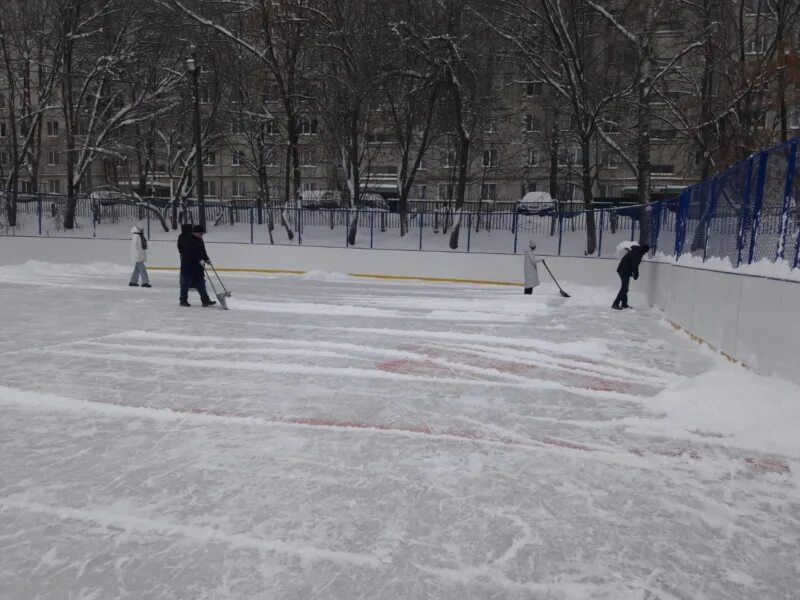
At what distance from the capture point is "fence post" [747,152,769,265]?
23.1ft

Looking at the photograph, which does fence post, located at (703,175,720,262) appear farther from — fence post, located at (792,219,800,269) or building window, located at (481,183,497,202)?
building window, located at (481,183,497,202)

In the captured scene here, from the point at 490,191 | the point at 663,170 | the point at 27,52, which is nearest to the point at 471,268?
the point at 490,191

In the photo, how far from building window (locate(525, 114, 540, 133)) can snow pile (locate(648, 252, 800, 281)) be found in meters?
27.0

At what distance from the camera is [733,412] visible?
476 cm

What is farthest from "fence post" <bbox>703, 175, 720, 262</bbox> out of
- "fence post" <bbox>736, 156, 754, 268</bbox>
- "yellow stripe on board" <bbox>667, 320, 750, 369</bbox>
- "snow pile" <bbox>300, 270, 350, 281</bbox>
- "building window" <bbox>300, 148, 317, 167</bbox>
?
"building window" <bbox>300, 148, 317, 167</bbox>

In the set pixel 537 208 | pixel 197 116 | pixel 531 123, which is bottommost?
pixel 537 208

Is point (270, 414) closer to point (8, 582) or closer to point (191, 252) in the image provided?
point (8, 582)

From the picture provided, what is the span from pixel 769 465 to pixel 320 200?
2375 centimetres

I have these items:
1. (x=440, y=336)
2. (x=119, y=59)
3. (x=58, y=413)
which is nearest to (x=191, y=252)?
(x=440, y=336)

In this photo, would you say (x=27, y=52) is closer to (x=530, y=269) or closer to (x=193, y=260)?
(x=193, y=260)

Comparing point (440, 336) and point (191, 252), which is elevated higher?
point (191, 252)

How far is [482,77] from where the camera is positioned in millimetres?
24281

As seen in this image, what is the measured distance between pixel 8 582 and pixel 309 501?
4.46 feet

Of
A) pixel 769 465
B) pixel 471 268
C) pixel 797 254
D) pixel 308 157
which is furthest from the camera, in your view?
pixel 308 157
